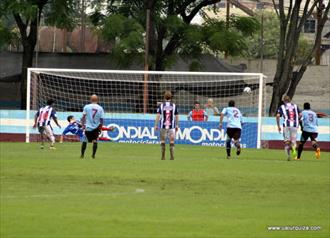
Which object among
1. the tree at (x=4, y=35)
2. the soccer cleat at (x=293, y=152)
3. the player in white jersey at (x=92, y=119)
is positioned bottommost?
the soccer cleat at (x=293, y=152)

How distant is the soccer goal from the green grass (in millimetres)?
11037

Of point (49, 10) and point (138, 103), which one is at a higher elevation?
point (49, 10)

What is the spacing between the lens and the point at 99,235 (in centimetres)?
1365

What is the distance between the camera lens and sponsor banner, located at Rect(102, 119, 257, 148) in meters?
42.9

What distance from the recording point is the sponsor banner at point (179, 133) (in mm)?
42938

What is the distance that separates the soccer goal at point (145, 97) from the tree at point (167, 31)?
189cm

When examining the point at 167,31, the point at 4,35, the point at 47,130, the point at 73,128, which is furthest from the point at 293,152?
the point at 4,35

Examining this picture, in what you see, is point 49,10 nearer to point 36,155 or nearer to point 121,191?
point 36,155

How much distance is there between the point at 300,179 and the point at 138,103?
72.4ft

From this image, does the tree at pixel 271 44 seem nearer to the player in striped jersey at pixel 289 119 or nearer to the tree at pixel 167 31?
the tree at pixel 167 31

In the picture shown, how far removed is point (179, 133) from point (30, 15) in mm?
10165

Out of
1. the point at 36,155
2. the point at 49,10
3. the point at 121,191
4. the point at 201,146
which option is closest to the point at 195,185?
the point at 121,191

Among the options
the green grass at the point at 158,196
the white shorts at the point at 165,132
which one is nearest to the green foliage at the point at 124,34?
the green grass at the point at 158,196

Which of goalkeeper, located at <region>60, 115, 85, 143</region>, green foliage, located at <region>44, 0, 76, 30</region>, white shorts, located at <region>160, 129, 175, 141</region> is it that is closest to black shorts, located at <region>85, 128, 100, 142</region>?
white shorts, located at <region>160, 129, 175, 141</region>
